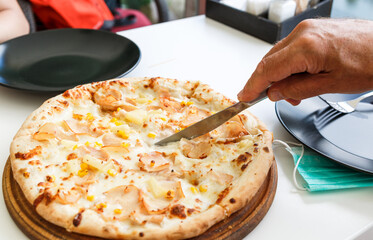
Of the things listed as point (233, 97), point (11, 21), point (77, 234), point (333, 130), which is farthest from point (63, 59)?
point (333, 130)

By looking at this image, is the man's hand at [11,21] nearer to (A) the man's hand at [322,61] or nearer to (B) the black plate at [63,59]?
(B) the black plate at [63,59]

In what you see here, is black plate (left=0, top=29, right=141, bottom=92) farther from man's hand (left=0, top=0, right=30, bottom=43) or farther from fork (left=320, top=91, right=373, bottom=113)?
fork (left=320, top=91, right=373, bottom=113)

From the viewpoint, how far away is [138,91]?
4.40 feet

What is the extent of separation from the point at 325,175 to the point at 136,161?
0.54 metres

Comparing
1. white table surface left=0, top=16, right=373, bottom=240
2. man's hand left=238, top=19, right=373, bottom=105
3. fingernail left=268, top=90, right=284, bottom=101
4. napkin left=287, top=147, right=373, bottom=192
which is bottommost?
white table surface left=0, top=16, right=373, bottom=240

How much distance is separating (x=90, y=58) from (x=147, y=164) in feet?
2.70

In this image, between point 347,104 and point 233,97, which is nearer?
point 347,104

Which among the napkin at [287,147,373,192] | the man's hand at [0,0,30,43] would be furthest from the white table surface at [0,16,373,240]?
the man's hand at [0,0,30,43]

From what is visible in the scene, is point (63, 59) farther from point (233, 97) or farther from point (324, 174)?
point (324, 174)

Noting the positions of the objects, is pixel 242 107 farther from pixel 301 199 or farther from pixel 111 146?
pixel 111 146

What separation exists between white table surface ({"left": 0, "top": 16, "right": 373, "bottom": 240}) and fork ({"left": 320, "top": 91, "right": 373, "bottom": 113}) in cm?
20

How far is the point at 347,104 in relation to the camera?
130cm

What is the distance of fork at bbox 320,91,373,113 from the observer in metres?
1.28

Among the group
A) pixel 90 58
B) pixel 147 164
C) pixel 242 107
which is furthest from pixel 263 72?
pixel 90 58
